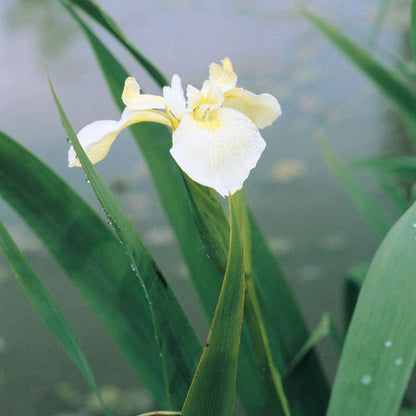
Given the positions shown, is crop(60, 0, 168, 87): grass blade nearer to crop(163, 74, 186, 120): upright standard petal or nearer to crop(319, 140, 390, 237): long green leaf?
crop(163, 74, 186, 120): upright standard petal

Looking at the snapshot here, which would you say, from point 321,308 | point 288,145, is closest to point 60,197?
point 321,308

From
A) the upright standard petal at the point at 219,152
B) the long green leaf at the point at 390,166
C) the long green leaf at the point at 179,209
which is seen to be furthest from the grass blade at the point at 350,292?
the upright standard petal at the point at 219,152

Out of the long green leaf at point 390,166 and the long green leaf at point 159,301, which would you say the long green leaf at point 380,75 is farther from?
the long green leaf at point 159,301

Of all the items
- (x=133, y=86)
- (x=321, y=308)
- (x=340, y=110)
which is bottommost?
(x=321, y=308)

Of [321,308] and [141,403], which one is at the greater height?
[321,308]

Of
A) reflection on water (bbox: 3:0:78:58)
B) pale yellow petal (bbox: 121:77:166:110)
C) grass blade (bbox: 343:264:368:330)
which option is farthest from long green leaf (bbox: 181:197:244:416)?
reflection on water (bbox: 3:0:78:58)

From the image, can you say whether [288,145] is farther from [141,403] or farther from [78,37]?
[78,37]
